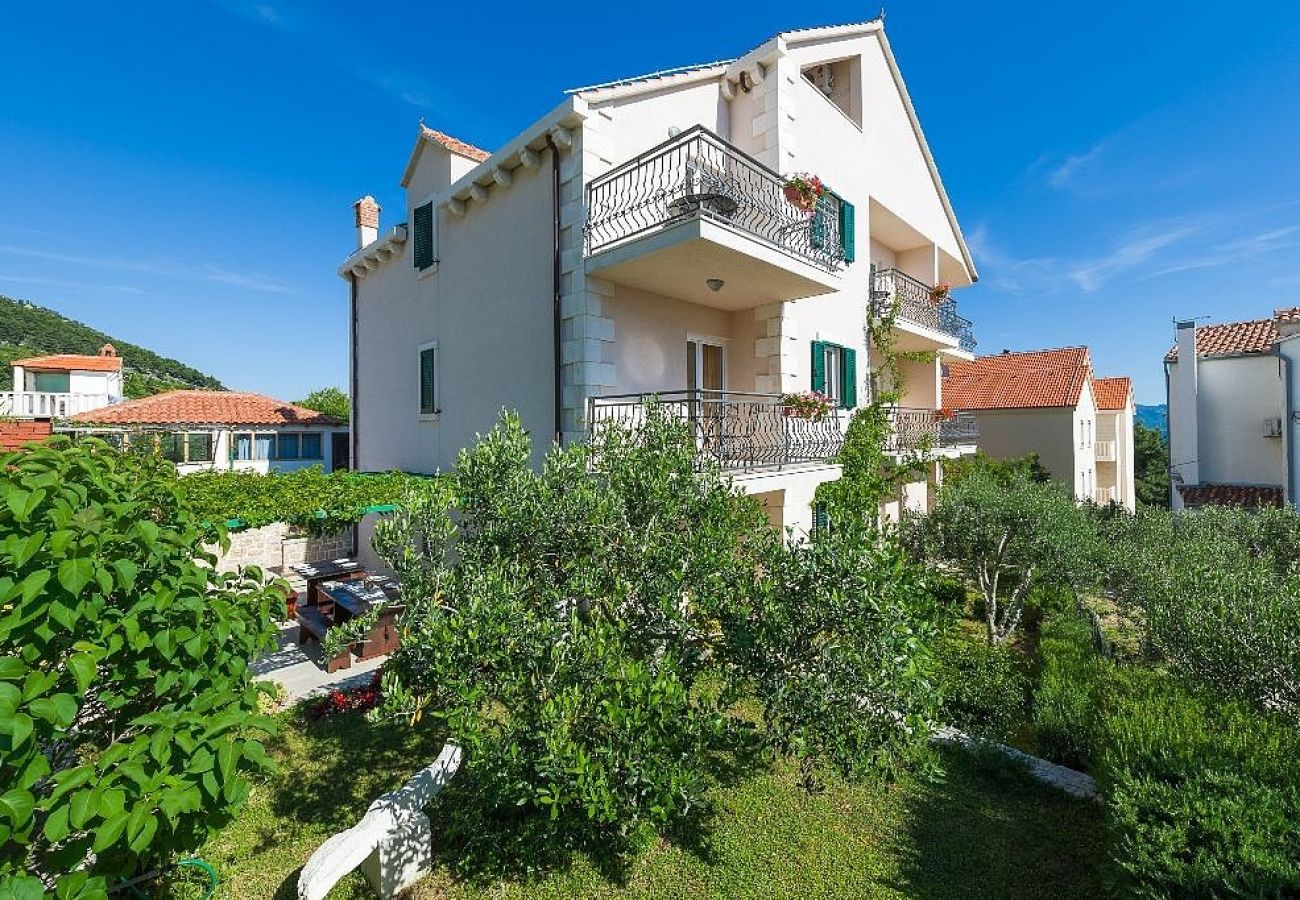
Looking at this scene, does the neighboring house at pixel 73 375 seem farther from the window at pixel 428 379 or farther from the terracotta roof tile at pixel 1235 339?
the terracotta roof tile at pixel 1235 339

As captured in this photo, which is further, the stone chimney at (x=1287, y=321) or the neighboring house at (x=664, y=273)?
the stone chimney at (x=1287, y=321)

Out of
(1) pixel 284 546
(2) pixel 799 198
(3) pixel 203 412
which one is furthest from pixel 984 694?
(3) pixel 203 412

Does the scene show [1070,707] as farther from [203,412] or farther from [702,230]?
[203,412]

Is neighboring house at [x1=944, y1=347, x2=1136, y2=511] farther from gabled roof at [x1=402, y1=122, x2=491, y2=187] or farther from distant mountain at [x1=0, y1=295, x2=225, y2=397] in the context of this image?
distant mountain at [x1=0, y1=295, x2=225, y2=397]

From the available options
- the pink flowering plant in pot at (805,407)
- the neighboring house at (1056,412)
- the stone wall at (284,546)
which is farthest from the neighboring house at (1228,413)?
the stone wall at (284,546)

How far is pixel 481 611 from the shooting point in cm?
430

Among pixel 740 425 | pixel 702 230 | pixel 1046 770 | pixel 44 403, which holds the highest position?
pixel 702 230

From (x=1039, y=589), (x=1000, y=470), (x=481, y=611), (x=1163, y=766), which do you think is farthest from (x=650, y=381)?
(x=1000, y=470)

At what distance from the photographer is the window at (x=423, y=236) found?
1316cm

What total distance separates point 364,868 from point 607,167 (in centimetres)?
1022

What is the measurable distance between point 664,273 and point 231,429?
22.5 metres

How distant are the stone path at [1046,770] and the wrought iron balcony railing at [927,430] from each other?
9056 millimetres

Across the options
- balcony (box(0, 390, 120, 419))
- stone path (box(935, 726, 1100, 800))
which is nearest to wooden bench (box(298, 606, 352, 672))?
stone path (box(935, 726, 1100, 800))

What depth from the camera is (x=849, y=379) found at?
1435 cm
